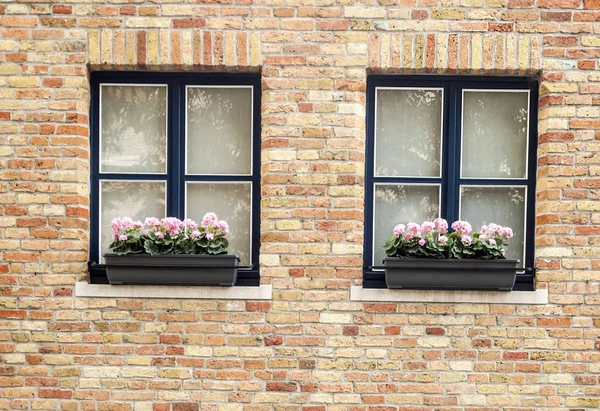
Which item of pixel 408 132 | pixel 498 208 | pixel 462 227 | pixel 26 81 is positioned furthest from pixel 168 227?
pixel 498 208

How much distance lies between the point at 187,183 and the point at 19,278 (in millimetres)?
1353

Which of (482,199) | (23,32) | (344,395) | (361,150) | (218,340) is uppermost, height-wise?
(23,32)

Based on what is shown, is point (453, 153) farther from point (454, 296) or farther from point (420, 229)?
point (454, 296)

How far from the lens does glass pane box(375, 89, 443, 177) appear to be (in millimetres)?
4531

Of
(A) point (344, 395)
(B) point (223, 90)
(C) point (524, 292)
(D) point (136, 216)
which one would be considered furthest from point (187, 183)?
(C) point (524, 292)

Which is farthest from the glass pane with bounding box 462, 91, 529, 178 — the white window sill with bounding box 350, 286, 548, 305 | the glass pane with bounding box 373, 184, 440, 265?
the white window sill with bounding box 350, 286, 548, 305

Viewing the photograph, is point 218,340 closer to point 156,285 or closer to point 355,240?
point 156,285

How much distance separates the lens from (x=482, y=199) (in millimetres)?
4527

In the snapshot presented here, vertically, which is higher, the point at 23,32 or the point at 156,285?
the point at 23,32

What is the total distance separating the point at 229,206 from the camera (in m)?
4.54

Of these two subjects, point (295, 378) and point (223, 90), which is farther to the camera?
point (223, 90)

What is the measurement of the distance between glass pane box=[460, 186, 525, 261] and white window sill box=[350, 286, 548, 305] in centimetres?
37

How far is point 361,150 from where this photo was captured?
14.2 feet

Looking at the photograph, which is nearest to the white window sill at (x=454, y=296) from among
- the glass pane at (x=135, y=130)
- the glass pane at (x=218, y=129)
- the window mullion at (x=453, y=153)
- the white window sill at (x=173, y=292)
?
the window mullion at (x=453, y=153)
